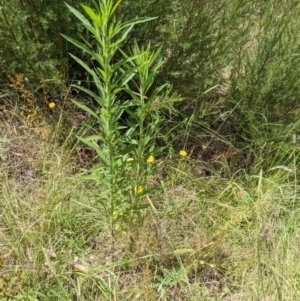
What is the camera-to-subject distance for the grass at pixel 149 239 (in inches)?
80.8

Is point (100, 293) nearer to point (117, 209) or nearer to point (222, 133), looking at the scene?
point (117, 209)

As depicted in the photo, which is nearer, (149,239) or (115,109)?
(115,109)

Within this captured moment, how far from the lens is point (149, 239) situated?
7.14ft

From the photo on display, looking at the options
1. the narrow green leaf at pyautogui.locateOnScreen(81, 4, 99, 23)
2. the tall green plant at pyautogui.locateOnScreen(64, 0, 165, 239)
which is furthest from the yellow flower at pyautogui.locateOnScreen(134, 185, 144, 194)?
Result: the narrow green leaf at pyautogui.locateOnScreen(81, 4, 99, 23)

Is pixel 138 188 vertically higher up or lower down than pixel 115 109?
lower down

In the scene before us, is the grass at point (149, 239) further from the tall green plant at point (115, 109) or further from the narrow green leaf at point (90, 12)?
the narrow green leaf at point (90, 12)

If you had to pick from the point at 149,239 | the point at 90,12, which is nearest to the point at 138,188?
the point at 149,239

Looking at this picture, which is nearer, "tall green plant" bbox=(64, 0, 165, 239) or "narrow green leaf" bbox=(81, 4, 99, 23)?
"narrow green leaf" bbox=(81, 4, 99, 23)

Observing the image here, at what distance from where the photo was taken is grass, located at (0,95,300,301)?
6.73ft

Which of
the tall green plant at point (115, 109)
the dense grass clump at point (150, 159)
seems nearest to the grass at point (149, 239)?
the dense grass clump at point (150, 159)

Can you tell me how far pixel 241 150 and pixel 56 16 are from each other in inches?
55.3

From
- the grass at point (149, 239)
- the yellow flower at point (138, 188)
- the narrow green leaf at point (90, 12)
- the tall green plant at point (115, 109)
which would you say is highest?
the narrow green leaf at point (90, 12)

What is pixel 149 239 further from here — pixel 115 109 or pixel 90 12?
pixel 90 12

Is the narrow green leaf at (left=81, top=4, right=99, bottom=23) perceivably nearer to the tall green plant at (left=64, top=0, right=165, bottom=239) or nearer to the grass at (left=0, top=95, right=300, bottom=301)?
the tall green plant at (left=64, top=0, right=165, bottom=239)
